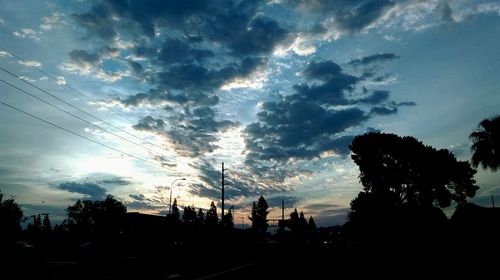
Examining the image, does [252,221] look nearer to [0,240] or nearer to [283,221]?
[283,221]

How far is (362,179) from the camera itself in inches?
2296

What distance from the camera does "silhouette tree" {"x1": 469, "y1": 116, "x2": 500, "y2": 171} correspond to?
3184cm

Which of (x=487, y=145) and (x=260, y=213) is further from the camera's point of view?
(x=260, y=213)

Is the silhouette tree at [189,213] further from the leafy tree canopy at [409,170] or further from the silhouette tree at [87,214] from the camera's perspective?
the leafy tree canopy at [409,170]

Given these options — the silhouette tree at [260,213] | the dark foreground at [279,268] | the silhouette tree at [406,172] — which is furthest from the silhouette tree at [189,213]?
the dark foreground at [279,268]

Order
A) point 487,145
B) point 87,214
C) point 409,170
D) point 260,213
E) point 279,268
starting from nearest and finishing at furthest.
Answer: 1. point 279,268
2. point 487,145
3. point 409,170
4. point 87,214
5. point 260,213

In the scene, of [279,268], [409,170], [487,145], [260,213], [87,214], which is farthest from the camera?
[260,213]

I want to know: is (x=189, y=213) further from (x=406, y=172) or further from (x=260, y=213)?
(x=406, y=172)

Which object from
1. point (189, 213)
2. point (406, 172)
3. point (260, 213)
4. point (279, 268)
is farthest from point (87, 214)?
point (279, 268)

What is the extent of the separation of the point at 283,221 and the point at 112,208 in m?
85.4

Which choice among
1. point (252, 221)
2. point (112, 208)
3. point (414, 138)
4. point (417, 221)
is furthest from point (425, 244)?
point (252, 221)

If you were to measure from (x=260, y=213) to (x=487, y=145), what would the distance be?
6310 inches

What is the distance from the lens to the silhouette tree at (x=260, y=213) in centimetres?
18450

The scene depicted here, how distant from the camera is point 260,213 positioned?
188 meters
